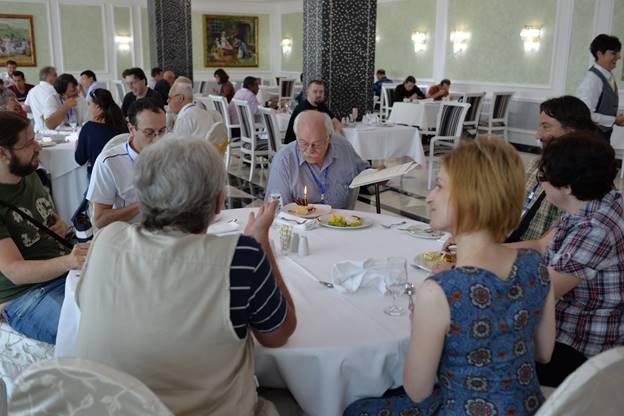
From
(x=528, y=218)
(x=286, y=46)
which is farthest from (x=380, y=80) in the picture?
(x=528, y=218)

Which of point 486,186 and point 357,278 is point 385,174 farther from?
point 486,186

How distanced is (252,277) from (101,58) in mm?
14452

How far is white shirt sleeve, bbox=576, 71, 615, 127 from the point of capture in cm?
500

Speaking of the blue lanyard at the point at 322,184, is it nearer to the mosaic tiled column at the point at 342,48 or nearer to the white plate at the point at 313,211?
the white plate at the point at 313,211

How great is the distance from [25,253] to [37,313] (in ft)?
0.80

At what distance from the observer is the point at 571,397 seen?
3.77ft

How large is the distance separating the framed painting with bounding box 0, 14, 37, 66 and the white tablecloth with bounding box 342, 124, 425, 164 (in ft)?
33.5

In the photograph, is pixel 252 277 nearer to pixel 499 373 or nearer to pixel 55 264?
pixel 499 373

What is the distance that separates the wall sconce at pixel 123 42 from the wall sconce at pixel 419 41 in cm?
706

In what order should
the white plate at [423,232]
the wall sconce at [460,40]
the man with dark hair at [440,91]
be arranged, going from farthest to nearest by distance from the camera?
the wall sconce at [460,40] < the man with dark hair at [440,91] < the white plate at [423,232]

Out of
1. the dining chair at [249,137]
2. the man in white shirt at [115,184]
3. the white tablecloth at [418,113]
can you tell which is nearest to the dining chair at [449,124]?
the white tablecloth at [418,113]

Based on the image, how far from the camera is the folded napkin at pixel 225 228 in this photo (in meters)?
2.44

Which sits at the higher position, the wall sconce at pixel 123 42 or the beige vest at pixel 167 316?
the wall sconce at pixel 123 42

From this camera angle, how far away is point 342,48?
672 cm
